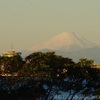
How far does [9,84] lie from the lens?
38.1m

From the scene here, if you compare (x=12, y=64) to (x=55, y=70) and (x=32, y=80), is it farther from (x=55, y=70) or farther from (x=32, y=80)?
(x=32, y=80)

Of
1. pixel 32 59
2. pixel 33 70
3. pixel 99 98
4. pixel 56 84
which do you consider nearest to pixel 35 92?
pixel 56 84

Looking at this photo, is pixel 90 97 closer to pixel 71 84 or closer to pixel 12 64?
pixel 71 84

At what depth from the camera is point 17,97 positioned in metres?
37.2

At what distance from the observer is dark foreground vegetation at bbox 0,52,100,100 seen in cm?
3794

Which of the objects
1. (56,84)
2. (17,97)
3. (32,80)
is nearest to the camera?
(17,97)

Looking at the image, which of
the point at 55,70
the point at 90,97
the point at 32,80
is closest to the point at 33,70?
the point at 55,70

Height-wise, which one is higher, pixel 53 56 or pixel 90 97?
pixel 53 56

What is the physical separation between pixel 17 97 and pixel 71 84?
8.55m

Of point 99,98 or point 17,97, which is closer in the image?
point 17,97

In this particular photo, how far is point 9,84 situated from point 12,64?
1777 centimetres

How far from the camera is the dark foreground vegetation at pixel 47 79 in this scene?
124 ft

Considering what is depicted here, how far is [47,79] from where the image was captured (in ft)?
140

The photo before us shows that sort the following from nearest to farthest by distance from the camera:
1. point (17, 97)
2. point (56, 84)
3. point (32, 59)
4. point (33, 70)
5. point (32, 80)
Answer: point (17, 97) < point (32, 80) < point (56, 84) < point (33, 70) < point (32, 59)
